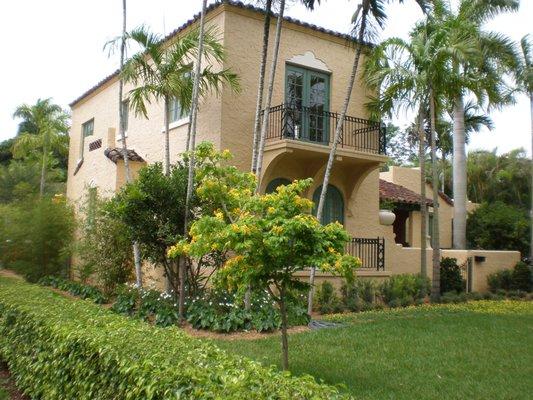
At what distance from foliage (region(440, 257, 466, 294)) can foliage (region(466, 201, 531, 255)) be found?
20.6 feet

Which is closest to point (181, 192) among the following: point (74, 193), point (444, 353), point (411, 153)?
point (444, 353)

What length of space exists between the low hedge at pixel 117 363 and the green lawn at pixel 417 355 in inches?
99.0

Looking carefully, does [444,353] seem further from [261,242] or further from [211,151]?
[211,151]

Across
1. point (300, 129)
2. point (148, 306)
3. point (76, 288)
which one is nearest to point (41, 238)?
point (76, 288)

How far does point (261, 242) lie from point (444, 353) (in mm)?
3850

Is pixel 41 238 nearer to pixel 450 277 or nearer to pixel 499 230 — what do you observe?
pixel 450 277

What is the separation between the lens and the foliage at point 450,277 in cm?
1652

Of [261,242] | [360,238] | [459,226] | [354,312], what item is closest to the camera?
[261,242]

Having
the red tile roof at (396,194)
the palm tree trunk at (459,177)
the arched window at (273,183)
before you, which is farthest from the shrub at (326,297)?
the palm tree trunk at (459,177)

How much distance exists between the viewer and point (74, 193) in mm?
21875

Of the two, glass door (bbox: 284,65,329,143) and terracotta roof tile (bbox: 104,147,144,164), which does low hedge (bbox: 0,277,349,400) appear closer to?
glass door (bbox: 284,65,329,143)

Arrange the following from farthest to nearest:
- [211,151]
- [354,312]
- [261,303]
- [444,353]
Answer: [354,312] → [261,303] → [211,151] → [444,353]

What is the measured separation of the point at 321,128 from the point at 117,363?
432 inches

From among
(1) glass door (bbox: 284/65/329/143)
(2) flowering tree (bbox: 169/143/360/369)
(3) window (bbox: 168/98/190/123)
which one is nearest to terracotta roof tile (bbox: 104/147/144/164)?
(3) window (bbox: 168/98/190/123)
